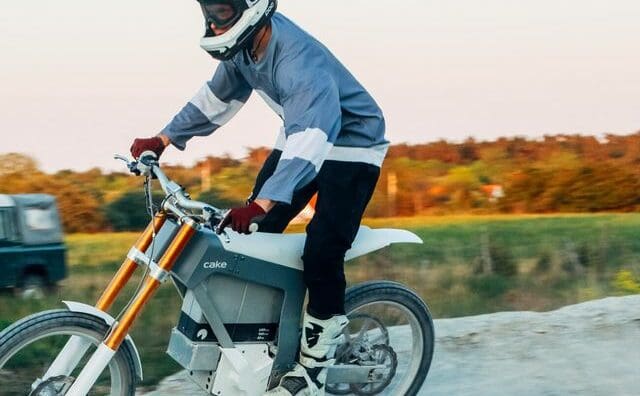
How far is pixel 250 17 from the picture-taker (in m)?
5.05

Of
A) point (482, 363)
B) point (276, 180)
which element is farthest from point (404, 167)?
point (276, 180)

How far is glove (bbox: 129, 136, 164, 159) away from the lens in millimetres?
5493

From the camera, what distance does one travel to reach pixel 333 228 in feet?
17.5

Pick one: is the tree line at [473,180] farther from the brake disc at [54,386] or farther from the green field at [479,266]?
the brake disc at [54,386]

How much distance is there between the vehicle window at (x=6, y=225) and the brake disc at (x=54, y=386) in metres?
7.59

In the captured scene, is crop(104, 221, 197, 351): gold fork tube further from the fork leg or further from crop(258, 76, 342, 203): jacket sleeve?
crop(258, 76, 342, 203): jacket sleeve

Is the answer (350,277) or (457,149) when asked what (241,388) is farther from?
(457,149)

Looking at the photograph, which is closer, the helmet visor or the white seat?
the helmet visor

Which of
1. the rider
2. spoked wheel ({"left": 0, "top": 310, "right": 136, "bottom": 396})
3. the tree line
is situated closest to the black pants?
the rider


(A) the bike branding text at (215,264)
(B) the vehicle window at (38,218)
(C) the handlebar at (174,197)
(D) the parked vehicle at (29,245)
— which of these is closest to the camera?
(C) the handlebar at (174,197)

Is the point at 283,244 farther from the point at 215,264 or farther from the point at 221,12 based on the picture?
the point at 221,12

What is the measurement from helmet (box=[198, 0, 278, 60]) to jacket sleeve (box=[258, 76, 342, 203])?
293mm

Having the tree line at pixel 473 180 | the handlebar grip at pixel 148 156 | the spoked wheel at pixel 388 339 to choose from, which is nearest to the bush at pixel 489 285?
the tree line at pixel 473 180

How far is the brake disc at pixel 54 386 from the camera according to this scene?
499cm
